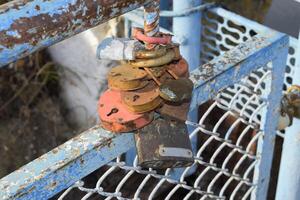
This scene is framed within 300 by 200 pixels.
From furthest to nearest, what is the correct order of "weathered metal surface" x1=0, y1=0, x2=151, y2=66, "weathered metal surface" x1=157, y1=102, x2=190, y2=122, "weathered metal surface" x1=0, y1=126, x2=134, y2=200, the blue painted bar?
the blue painted bar → "weathered metal surface" x1=157, y1=102, x2=190, y2=122 → "weathered metal surface" x1=0, y1=126, x2=134, y2=200 → "weathered metal surface" x1=0, y1=0, x2=151, y2=66

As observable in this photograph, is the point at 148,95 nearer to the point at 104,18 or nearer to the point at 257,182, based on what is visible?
the point at 104,18

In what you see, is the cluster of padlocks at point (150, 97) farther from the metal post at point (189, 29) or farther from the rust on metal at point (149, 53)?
the metal post at point (189, 29)

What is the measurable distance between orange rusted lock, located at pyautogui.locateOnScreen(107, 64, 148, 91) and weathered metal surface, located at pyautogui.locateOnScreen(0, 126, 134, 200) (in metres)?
0.08

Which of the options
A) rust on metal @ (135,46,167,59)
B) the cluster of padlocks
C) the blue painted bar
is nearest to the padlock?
the cluster of padlocks

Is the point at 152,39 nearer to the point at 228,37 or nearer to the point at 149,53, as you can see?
the point at 149,53

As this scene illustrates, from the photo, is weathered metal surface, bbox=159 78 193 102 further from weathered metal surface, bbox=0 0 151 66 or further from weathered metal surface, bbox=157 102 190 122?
weathered metal surface, bbox=0 0 151 66

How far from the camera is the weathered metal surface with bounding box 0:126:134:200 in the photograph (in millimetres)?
766

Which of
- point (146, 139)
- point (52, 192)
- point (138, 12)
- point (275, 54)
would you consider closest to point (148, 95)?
point (146, 139)

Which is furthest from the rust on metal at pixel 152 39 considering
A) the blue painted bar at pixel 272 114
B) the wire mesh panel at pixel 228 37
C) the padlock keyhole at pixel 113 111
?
the wire mesh panel at pixel 228 37

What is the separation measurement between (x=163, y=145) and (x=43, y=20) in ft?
0.97

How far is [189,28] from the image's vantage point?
4.84ft

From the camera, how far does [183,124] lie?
0.90 meters

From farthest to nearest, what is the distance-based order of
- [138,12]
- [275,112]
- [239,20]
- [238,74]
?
[138,12], [239,20], [275,112], [238,74]

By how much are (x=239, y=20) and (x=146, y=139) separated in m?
0.68
